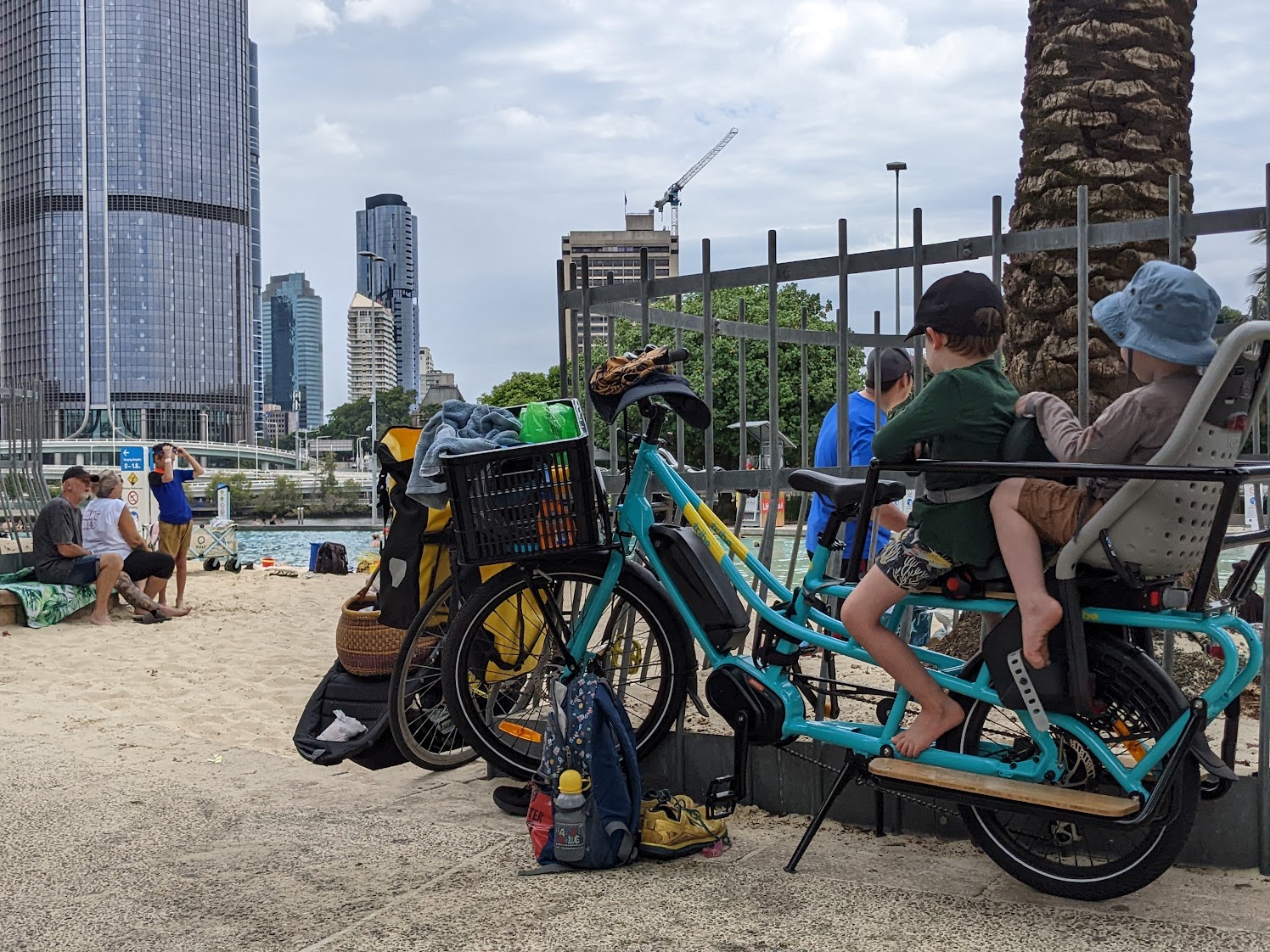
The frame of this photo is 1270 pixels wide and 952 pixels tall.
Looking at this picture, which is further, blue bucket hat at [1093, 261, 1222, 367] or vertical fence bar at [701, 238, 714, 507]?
vertical fence bar at [701, 238, 714, 507]

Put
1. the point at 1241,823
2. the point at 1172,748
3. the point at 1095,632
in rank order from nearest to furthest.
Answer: the point at 1172,748, the point at 1095,632, the point at 1241,823

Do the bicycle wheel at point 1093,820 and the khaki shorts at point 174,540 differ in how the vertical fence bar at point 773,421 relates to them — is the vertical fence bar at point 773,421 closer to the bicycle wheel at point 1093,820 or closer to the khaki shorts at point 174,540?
the bicycle wheel at point 1093,820

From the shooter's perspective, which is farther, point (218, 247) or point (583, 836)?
point (218, 247)

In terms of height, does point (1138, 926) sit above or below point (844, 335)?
below

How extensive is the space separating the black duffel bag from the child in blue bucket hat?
101 inches

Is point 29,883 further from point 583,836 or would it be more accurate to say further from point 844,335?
point 844,335

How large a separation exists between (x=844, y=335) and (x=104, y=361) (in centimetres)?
16812

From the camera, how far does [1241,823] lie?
11.4ft

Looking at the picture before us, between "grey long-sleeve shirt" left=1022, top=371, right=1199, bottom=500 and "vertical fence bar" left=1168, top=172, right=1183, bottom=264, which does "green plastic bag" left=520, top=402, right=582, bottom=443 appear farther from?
"vertical fence bar" left=1168, top=172, right=1183, bottom=264

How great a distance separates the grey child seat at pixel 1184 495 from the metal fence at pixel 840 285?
0.58 metres

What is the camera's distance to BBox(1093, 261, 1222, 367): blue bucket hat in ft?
9.84

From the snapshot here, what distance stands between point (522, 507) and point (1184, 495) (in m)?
2.02

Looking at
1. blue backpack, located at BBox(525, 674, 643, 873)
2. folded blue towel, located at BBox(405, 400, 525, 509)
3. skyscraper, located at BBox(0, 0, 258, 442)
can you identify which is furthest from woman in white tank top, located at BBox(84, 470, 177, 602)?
skyscraper, located at BBox(0, 0, 258, 442)

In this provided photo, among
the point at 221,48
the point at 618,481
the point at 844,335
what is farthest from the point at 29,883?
the point at 221,48
